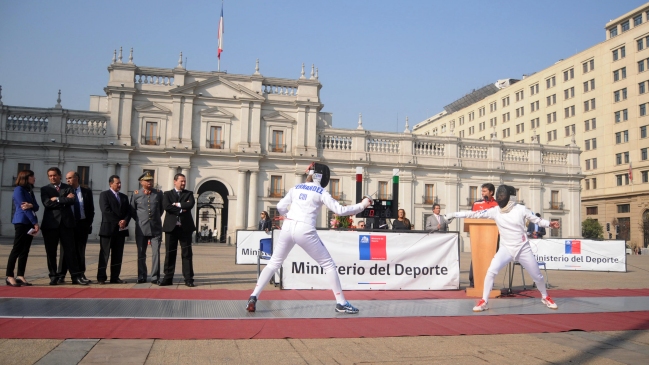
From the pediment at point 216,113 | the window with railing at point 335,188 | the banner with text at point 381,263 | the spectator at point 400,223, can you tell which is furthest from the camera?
the window with railing at point 335,188

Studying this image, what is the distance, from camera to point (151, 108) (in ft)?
137

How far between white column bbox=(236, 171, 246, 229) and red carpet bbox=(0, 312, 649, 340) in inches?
1410

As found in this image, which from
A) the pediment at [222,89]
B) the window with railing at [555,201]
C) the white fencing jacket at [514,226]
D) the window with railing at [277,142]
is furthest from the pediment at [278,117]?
the white fencing jacket at [514,226]

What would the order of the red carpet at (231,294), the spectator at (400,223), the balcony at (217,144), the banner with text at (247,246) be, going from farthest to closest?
the balcony at (217,144)
the banner with text at (247,246)
the spectator at (400,223)
the red carpet at (231,294)

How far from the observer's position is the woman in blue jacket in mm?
8836

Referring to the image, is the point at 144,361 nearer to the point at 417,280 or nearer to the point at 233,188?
the point at 417,280

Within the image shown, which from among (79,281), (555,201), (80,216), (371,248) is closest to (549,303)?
(371,248)

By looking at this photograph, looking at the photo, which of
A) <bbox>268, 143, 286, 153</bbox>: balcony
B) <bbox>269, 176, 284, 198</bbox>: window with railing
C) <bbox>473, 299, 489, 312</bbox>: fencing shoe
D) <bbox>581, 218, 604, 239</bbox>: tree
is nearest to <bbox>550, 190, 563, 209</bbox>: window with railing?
<bbox>581, 218, 604, 239</bbox>: tree

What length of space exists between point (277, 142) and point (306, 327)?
38.6 metres

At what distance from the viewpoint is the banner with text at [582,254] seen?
1931 centimetres

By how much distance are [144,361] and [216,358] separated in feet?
1.98

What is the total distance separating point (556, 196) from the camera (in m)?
49.7

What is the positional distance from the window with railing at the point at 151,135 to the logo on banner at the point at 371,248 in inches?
1382

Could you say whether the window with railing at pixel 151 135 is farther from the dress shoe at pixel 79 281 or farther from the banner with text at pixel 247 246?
the dress shoe at pixel 79 281
